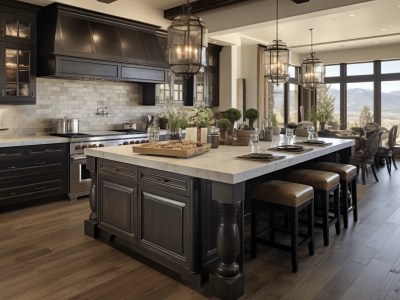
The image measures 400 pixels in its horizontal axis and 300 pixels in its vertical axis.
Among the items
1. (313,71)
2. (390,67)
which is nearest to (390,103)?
(390,67)

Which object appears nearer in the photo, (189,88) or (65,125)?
(65,125)

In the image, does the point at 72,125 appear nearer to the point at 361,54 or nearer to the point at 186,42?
the point at 186,42

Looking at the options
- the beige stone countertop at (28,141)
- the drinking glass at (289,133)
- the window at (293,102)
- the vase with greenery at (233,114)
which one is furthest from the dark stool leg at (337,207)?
the window at (293,102)

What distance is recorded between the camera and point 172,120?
12.5 feet

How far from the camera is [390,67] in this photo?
9.98 metres

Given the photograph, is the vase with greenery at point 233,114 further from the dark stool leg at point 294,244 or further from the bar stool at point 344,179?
the dark stool leg at point 294,244

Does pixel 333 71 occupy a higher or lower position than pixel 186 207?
higher

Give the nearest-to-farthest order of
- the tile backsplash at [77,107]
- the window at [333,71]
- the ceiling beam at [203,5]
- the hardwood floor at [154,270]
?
the hardwood floor at [154,270]
the tile backsplash at [77,107]
the ceiling beam at [203,5]
the window at [333,71]

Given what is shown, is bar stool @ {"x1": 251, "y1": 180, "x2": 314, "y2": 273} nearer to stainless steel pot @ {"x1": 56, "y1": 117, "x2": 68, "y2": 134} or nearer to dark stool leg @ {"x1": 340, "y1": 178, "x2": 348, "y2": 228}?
dark stool leg @ {"x1": 340, "y1": 178, "x2": 348, "y2": 228}

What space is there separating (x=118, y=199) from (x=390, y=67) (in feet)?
31.6

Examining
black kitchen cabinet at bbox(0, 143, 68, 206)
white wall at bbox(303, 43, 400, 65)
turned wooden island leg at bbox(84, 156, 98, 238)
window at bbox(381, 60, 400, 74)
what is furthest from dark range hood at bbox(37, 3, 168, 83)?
window at bbox(381, 60, 400, 74)

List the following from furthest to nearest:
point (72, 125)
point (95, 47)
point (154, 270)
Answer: point (72, 125) → point (95, 47) → point (154, 270)

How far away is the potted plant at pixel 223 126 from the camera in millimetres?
3822

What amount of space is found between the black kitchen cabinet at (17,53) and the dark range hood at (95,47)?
14 cm
